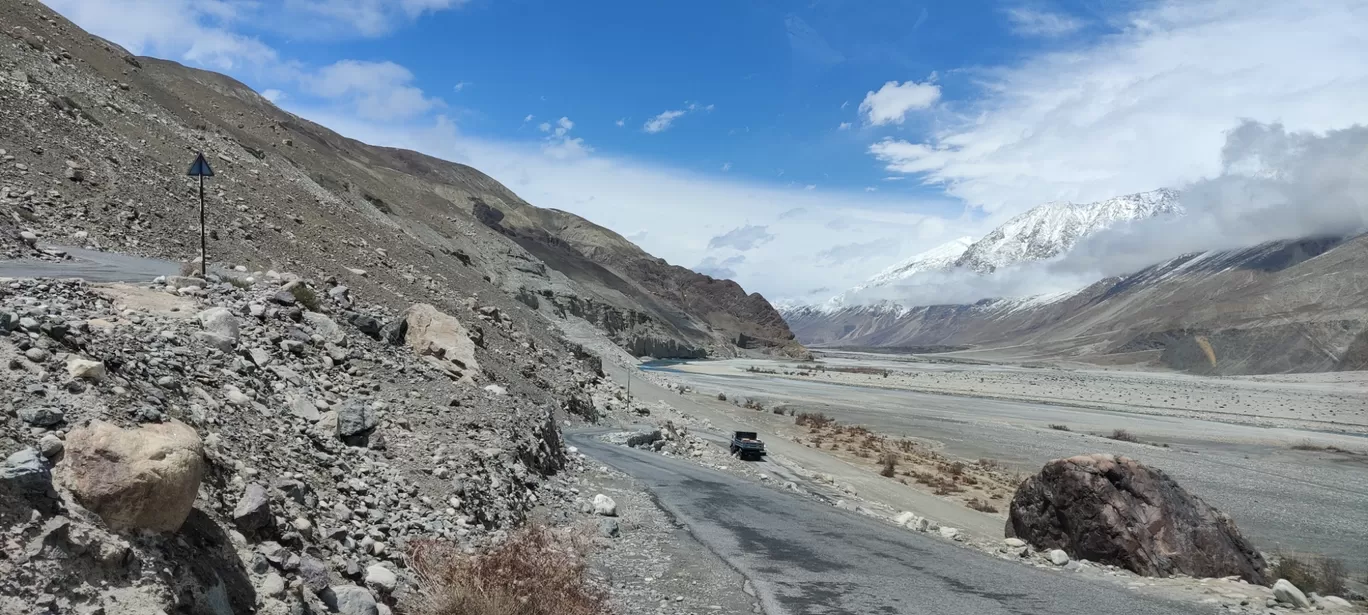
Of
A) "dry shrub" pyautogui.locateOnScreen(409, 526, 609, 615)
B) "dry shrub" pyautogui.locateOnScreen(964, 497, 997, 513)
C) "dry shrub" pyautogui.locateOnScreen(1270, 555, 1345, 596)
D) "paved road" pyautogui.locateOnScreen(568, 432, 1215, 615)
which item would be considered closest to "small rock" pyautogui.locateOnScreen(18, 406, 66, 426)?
"dry shrub" pyautogui.locateOnScreen(409, 526, 609, 615)

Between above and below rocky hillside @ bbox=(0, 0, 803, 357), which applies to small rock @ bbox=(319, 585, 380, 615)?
below

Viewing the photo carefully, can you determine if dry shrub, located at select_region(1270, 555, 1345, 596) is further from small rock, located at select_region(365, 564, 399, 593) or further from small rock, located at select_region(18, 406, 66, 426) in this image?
small rock, located at select_region(18, 406, 66, 426)

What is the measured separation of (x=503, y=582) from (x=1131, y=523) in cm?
1152

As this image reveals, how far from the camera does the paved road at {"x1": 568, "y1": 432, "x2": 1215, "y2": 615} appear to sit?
30.9 feet

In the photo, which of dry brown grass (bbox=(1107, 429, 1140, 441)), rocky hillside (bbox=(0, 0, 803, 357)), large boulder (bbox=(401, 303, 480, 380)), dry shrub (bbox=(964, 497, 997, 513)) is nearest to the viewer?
large boulder (bbox=(401, 303, 480, 380))

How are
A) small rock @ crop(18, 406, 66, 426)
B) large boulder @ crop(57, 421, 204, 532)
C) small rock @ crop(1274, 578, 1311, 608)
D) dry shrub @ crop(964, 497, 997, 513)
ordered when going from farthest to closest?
dry shrub @ crop(964, 497, 997, 513)
small rock @ crop(1274, 578, 1311, 608)
small rock @ crop(18, 406, 66, 426)
large boulder @ crop(57, 421, 204, 532)

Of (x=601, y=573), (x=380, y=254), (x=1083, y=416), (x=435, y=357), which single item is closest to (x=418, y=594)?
(x=601, y=573)

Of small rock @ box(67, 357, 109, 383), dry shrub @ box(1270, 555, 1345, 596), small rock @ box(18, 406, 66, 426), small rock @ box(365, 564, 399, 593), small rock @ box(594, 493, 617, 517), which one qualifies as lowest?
dry shrub @ box(1270, 555, 1345, 596)

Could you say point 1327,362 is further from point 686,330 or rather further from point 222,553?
point 222,553

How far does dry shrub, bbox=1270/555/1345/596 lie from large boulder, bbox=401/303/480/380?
55.1ft

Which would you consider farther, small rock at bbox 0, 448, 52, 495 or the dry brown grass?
the dry brown grass

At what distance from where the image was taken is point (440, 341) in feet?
58.0

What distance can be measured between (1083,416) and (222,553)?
68717 mm

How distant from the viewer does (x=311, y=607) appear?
593cm
